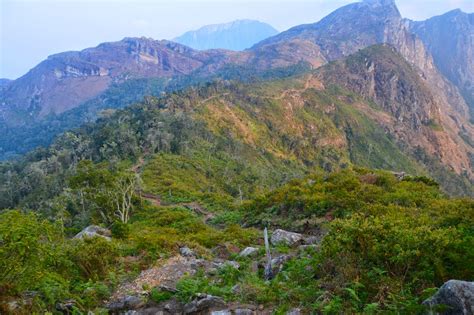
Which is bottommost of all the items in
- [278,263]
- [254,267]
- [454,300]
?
[254,267]

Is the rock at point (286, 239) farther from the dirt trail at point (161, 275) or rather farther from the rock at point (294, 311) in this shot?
the rock at point (294, 311)

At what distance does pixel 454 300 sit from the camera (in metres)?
7.95

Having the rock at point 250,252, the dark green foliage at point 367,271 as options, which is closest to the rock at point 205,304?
the dark green foliage at point 367,271

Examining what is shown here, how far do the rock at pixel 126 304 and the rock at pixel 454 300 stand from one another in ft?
27.1

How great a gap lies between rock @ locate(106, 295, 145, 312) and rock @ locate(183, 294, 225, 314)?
174 cm

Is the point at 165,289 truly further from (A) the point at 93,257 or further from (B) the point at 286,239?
(B) the point at 286,239

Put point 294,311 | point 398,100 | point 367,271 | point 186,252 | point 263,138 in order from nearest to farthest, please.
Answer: point 294,311, point 367,271, point 186,252, point 263,138, point 398,100

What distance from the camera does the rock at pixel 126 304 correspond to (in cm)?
1179

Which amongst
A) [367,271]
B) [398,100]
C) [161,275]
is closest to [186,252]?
[161,275]

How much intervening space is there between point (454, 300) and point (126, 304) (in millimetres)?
9056

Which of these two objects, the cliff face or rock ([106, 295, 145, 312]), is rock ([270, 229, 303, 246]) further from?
the cliff face

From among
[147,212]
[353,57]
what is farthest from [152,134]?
[353,57]

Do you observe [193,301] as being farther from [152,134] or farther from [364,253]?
[152,134]

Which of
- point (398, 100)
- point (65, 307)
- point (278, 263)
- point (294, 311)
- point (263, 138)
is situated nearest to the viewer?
point (294, 311)
